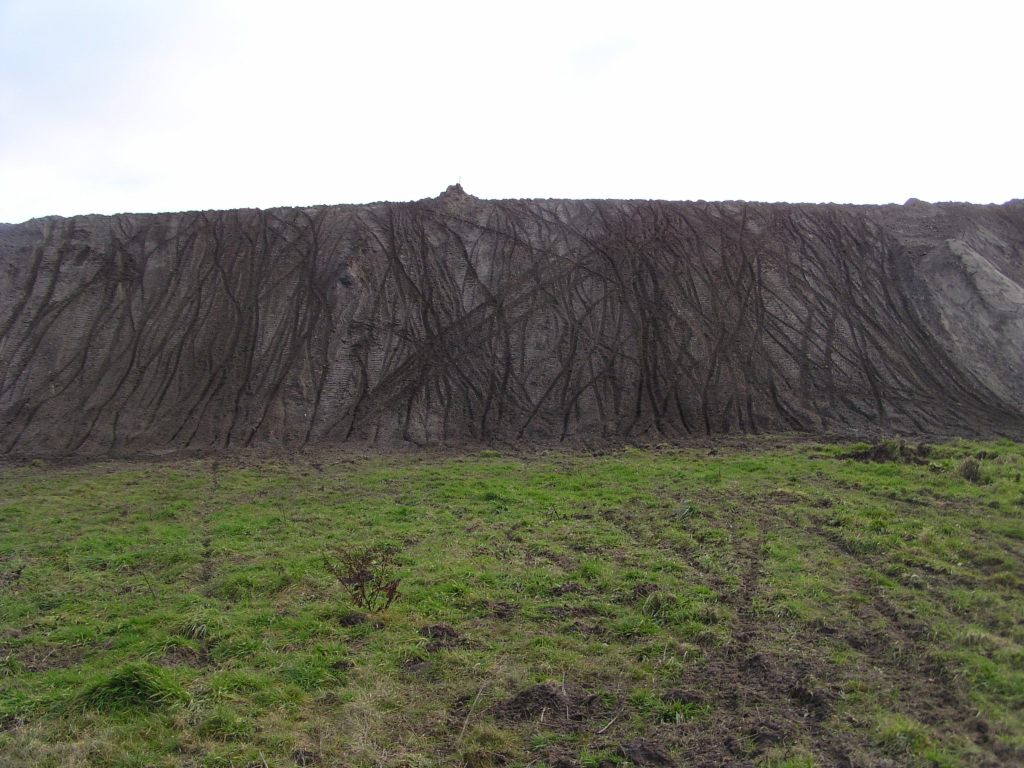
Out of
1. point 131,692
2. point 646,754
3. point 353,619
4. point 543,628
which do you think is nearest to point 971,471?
point 543,628

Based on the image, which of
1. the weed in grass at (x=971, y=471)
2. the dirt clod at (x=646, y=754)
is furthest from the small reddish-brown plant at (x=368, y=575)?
the weed in grass at (x=971, y=471)

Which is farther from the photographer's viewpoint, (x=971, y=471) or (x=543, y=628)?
(x=971, y=471)

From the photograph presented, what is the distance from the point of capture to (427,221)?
863 inches

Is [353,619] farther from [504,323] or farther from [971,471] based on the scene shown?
[504,323]

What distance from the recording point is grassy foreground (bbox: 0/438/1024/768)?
5230 mm

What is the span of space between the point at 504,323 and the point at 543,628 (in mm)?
12826

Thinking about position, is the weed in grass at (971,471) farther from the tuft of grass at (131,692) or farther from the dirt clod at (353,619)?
the tuft of grass at (131,692)

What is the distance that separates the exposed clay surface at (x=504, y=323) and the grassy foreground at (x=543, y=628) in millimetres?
5065

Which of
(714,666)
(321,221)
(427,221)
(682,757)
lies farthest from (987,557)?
(321,221)

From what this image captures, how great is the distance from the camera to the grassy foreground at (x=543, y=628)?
523cm

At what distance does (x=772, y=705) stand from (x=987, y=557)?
12.7ft

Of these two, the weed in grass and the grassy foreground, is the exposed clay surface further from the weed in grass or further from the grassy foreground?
the grassy foreground

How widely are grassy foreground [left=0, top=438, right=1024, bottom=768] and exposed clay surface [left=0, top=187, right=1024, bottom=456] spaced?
5065mm

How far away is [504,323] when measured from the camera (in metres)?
19.1
